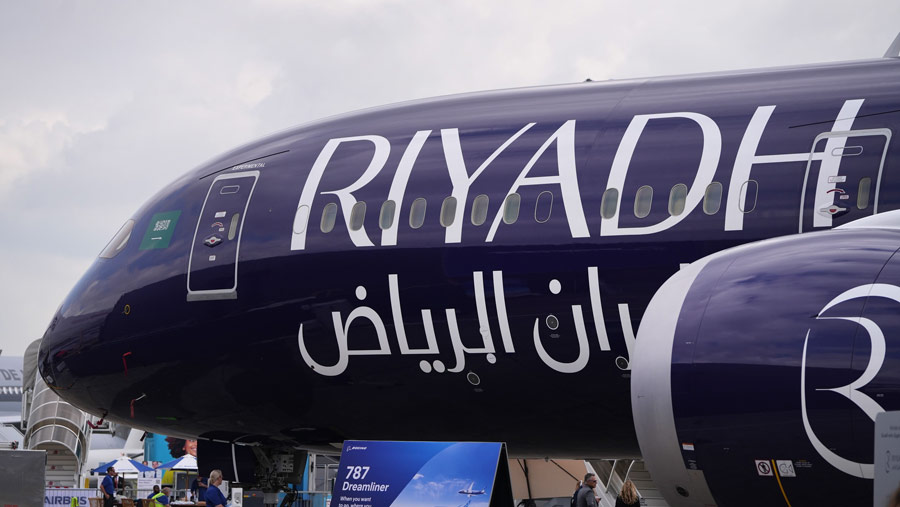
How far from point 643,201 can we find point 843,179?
5.67 feet

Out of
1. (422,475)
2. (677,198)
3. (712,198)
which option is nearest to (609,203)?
(677,198)

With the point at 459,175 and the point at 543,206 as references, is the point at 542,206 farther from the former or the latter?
the point at 459,175

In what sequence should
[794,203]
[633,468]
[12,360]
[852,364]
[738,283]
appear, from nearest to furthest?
[852,364], [738,283], [794,203], [633,468], [12,360]

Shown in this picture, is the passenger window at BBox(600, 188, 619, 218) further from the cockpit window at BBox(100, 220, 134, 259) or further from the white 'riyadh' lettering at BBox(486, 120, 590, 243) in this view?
the cockpit window at BBox(100, 220, 134, 259)

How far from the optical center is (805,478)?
664 centimetres

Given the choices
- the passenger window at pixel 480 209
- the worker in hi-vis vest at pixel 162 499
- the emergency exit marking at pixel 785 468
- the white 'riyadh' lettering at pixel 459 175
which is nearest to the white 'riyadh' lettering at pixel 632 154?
the white 'riyadh' lettering at pixel 459 175

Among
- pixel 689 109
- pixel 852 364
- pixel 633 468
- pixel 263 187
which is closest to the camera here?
pixel 852 364

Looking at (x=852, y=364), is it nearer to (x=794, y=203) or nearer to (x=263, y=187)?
(x=794, y=203)

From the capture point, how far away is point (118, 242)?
511 inches

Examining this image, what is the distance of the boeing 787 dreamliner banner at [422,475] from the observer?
31.2ft

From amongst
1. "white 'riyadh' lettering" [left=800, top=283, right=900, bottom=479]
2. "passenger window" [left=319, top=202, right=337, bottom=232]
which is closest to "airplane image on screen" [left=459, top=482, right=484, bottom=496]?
"passenger window" [left=319, top=202, right=337, bottom=232]

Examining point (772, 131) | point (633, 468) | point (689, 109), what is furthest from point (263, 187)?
point (633, 468)

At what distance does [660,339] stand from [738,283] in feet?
2.15

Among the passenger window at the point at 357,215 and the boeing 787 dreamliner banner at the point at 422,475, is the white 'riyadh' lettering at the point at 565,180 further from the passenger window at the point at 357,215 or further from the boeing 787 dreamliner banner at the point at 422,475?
the boeing 787 dreamliner banner at the point at 422,475
